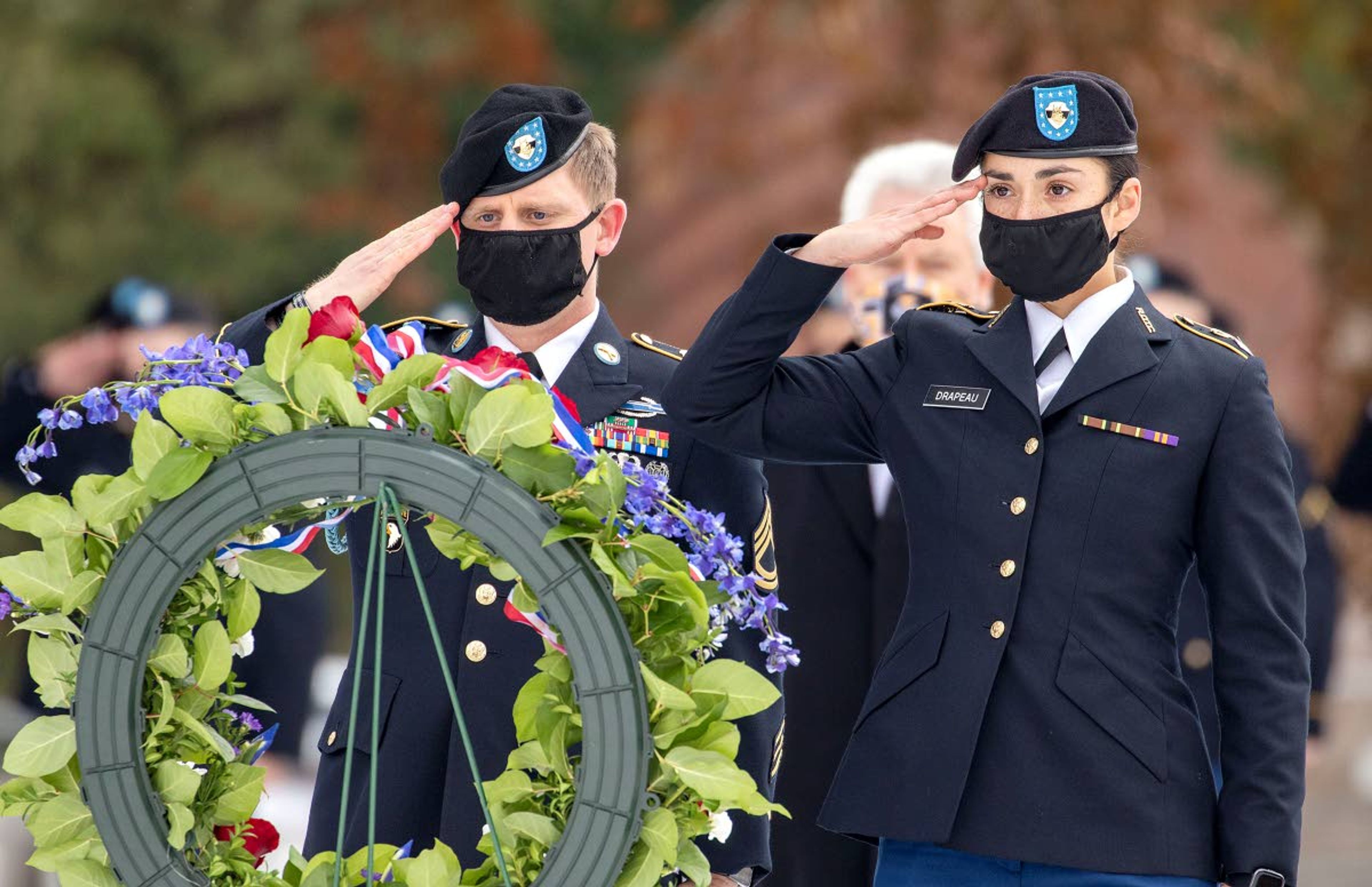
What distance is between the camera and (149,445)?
3.07 meters

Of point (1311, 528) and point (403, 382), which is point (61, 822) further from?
point (1311, 528)

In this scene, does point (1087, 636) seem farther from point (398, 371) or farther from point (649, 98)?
point (649, 98)

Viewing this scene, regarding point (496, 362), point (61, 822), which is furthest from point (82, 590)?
point (496, 362)

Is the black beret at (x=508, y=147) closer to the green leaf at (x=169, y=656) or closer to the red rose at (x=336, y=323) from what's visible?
the red rose at (x=336, y=323)

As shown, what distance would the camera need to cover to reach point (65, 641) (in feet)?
10.3

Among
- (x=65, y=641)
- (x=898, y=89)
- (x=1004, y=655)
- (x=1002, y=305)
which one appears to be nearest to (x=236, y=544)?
(x=65, y=641)

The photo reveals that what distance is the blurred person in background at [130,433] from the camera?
652cm

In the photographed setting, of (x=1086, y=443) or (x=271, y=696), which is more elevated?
(x=1086, y=443)

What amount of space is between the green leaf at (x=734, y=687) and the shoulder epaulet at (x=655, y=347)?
102 centimetres

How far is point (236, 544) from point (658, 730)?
0.68 metres

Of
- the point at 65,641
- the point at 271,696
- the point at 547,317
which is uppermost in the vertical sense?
the point at 547,317

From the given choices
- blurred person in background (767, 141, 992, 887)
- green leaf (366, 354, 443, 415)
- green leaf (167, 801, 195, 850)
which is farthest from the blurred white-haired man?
green leaf (167, 801, 195, 850)

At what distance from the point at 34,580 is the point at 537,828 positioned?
77 cm

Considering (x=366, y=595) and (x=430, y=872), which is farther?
(x=366, y=595)
